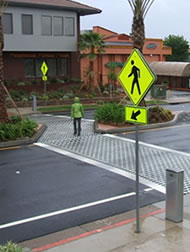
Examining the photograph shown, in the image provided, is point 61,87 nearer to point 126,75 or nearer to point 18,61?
point 18,61

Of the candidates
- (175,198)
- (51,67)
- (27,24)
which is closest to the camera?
(175,198)

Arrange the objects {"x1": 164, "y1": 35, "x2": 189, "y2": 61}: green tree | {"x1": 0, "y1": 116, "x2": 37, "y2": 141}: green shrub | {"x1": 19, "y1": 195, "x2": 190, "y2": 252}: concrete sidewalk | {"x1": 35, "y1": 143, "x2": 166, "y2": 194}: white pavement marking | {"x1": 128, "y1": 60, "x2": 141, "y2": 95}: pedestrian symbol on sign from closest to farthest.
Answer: {"x1": 19, "y1": 195, "x2": 190, "y2": 252}: concrete sidewalk → {"x1": 128, "y1": 60, "x2": 141, "y2": 95}: pedestrian symbol on sign → {"x1": 35, "y1": 143, "x2": 166, "y2": 194}: white pavement marking → {"x1": 0, "y1": 116, "x2": 37, "y2": 141}: green shrub → {"x1": 164, "y1": 35, "x2": 189, "y2": 61}: green tree

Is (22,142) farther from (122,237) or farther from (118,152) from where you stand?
(122,237)

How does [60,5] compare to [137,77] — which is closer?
[137,77]

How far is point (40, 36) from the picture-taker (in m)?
32.1

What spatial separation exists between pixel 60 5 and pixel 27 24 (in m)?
3.25

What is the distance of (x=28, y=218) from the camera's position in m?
8.08

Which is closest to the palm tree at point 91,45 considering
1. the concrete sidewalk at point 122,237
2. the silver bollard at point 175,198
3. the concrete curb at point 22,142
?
the concrete curb at point 22,142

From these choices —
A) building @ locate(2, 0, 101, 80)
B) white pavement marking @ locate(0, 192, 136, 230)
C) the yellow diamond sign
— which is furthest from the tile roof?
the yellow diamond sign

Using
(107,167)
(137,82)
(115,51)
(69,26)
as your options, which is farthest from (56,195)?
(115,51)

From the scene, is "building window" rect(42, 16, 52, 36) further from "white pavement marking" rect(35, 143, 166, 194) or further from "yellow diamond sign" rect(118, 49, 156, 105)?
"yellow diamond sign" rect(118, 49, 156, 105)

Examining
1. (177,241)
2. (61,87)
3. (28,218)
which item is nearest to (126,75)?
(177,241)

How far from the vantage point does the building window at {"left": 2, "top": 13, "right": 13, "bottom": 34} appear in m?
30.3

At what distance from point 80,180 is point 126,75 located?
444 cm
